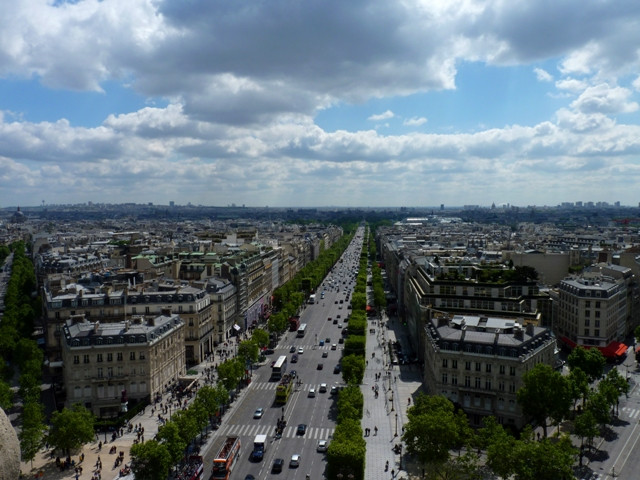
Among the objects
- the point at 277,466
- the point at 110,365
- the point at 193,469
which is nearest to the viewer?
the point at 193,469

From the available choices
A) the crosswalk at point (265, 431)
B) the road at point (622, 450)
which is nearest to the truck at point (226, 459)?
the crosswalk at point (265, 431)

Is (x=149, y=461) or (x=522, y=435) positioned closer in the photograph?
(x=149, y=461)

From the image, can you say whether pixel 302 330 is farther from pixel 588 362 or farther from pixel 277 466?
pixel 277 466

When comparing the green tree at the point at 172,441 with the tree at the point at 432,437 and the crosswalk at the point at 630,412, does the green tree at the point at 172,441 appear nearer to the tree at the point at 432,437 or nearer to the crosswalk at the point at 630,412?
the tree at the point at 432,437

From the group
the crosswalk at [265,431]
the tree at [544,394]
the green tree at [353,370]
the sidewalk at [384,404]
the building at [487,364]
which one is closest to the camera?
the sidewalk at [384,404]

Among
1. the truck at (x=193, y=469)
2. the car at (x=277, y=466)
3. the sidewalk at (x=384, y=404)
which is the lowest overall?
the sidewalk at (x=384, y=404)

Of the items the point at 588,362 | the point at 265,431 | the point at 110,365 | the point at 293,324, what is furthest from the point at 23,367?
the point at 588,362
